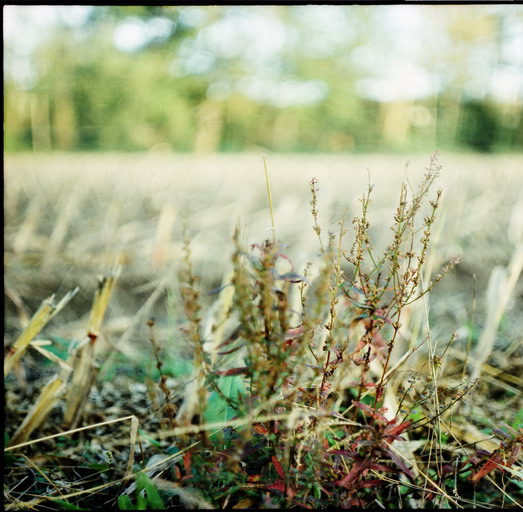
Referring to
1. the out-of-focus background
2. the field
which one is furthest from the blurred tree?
the field

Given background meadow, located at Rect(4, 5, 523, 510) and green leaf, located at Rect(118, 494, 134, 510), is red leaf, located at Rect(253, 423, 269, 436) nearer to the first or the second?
background meadow, located at Rect(4, 5, 523, 510)

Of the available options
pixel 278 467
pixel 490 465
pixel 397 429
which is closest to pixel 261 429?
pixel 278 467

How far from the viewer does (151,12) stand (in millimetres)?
14031

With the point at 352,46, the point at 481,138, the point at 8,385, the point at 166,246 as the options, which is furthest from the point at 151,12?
the point at 8,385

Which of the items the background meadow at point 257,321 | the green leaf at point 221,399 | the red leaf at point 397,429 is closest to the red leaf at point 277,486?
the background meadow at point 257,321

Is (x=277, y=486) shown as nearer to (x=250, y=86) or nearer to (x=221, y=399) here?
(x=221, y=399)

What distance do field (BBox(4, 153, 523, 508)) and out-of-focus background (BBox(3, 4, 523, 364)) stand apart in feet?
0.07

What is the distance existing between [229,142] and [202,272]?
43.2 feet

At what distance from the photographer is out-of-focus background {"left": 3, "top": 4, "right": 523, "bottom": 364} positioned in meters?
3.08

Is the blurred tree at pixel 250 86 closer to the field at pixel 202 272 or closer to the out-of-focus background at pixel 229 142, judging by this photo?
the out-of-focus background at pixel 229 142

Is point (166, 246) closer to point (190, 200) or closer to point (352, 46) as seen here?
point (190, 200)

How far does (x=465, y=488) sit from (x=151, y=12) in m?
15.1

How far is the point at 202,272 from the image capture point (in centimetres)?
313

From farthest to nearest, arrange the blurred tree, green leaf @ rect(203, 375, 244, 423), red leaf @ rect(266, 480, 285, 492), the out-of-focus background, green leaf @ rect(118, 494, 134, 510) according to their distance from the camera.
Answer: the blurred tree → the out-of-focus background → green leaf @ rect(203, 375, 244, 423) → green leaf @ rect(118, 494, 134, 510) → red leaf @ rect(266, 480, 285, 492)
